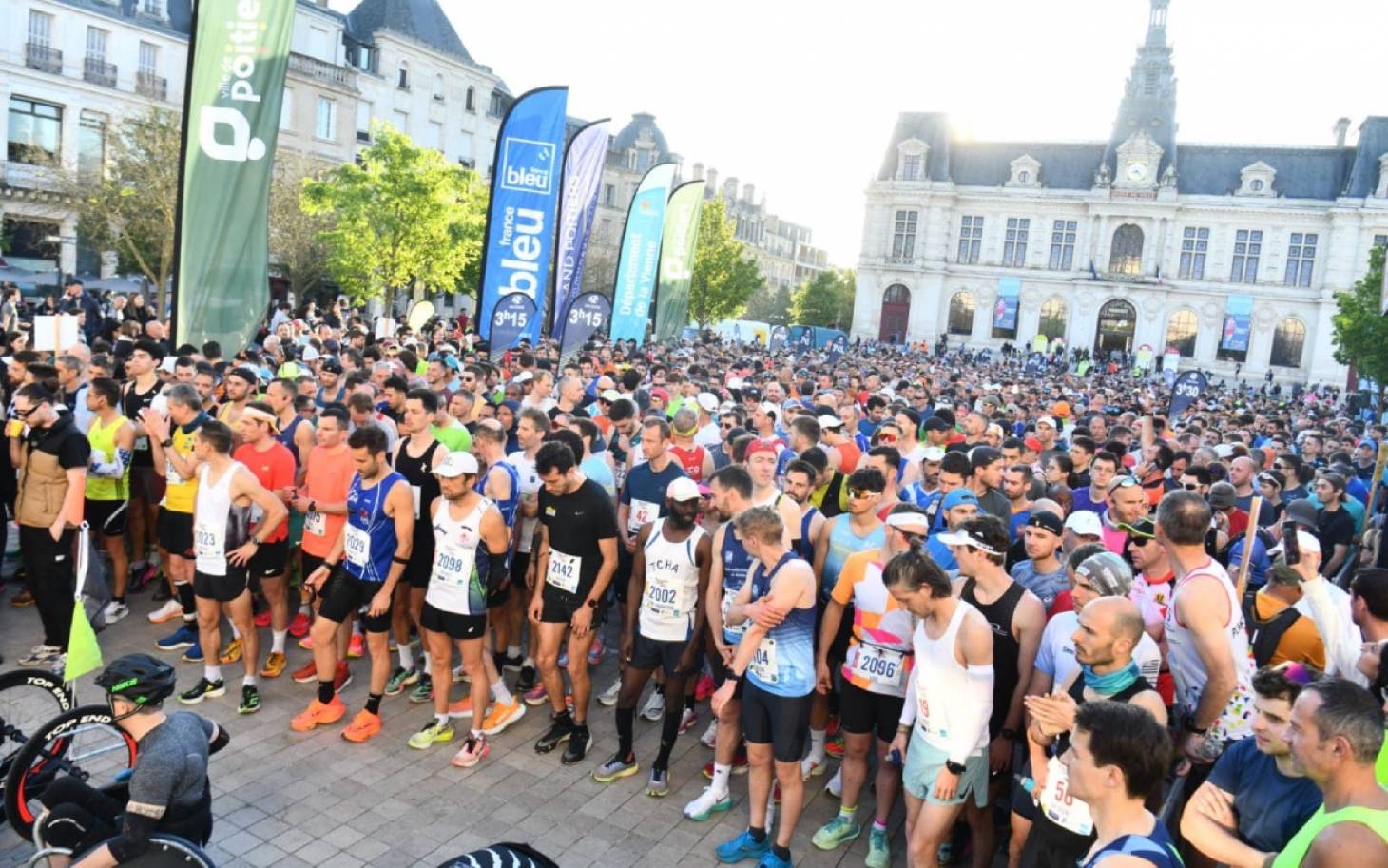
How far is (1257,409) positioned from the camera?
2525cm

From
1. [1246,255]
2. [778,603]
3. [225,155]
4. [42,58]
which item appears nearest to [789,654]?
[778,603]

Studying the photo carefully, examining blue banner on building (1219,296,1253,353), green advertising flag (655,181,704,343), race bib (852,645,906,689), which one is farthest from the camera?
blue banner on building (1219,296,1253,353)

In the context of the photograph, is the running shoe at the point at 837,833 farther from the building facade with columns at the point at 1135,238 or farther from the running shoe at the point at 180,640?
the building facade with columns at the point at 1135,238

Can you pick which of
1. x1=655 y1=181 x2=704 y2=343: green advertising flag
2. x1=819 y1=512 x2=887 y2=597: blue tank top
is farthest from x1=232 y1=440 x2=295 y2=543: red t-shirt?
x1=655 y1=181 x2=704 y2=343: green advertising flag

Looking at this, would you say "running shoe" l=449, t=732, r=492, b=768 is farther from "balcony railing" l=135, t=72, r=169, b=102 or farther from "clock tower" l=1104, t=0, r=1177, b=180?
"clock tower" l=1104, t=0, r=1177, b=180

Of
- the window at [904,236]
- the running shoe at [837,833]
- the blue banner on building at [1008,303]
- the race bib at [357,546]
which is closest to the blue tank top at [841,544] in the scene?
the running shoe at [837,833]

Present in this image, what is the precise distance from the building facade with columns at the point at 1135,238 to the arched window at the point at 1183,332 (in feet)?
0.30

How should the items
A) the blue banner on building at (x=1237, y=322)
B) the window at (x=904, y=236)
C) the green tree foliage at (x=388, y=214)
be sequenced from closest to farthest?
the green tree foliage at (x=388, y=214) < the blue banner on building at (x=1237, y=322) < the window at (x=904, y=236)

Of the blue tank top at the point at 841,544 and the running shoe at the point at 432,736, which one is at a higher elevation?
the blue tank top at the point at 841,544

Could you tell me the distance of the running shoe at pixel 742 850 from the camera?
16.3ft

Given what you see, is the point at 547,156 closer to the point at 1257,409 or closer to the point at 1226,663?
the point at 1226,663

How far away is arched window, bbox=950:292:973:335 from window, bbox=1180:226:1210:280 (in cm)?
1378

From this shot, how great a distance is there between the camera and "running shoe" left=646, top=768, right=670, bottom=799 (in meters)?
5.61

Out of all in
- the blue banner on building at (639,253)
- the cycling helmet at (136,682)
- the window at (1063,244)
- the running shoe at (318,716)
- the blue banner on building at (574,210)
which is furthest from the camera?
the window at (1063,244)
